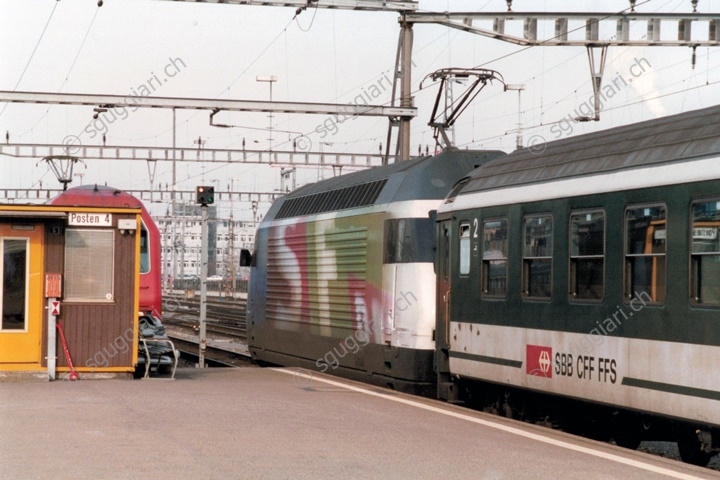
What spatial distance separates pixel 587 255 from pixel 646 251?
112 centimetres

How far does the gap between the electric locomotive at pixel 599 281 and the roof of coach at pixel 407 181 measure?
1170mm

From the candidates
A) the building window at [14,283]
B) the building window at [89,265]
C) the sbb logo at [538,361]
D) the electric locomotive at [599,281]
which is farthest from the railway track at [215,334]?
the sbb logo at [538,361]

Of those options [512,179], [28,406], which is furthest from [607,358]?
[28,406]

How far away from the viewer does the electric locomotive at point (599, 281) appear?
9.91 metres

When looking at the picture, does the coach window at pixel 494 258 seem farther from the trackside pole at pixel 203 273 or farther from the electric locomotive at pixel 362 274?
the trackside pole at pixel 203 273

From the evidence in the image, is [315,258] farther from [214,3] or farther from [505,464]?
[505,464]

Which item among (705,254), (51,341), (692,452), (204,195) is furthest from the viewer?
(204,195)

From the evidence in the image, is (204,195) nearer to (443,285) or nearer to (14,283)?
(14,283)

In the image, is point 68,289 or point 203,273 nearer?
point 68,289

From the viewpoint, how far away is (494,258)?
13883 mm

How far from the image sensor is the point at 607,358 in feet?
36.9

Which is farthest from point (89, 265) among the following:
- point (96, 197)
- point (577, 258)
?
point (577, 258)

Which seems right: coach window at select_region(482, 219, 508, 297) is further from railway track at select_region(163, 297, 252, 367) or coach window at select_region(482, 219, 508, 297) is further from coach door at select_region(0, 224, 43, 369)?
railway track at select_region(163, 297, 252, 367)

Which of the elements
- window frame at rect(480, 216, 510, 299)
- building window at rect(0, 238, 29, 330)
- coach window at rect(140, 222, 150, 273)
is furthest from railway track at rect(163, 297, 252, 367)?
window frame at rect(480, 216, 510, 299)
